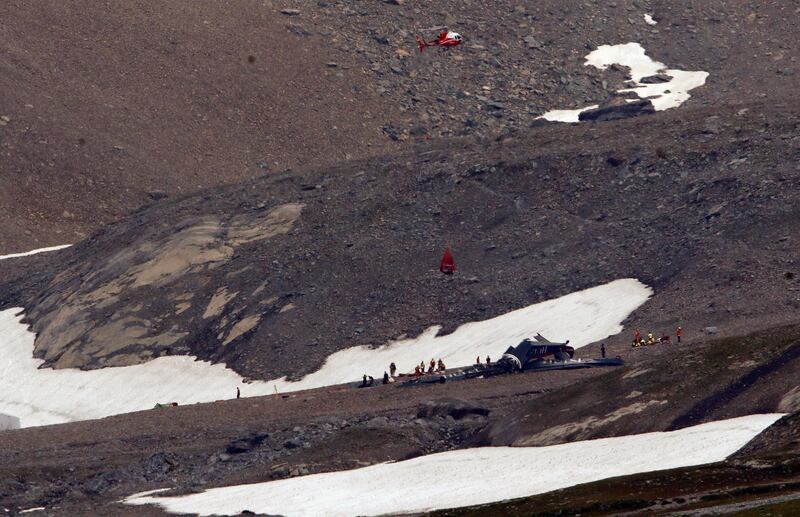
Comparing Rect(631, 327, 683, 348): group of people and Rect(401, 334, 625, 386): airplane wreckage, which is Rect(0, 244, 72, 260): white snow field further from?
Rect(631, 327, 683, 348): group of people

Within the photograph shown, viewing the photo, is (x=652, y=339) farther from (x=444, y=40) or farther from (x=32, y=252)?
(x=444, y=40)

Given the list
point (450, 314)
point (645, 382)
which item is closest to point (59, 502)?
point (645, 382)

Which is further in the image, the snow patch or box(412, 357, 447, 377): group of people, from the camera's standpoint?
the snow patch

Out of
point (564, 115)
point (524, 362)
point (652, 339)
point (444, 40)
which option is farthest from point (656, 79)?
point (524, 362)

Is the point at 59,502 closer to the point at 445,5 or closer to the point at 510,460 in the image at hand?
the point at 510,460

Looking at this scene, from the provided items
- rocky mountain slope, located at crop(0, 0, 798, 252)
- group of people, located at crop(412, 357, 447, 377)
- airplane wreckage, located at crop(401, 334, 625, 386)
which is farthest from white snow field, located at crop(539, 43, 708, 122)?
airplane wreckage, located at crop(401, 334, 625, 386)
